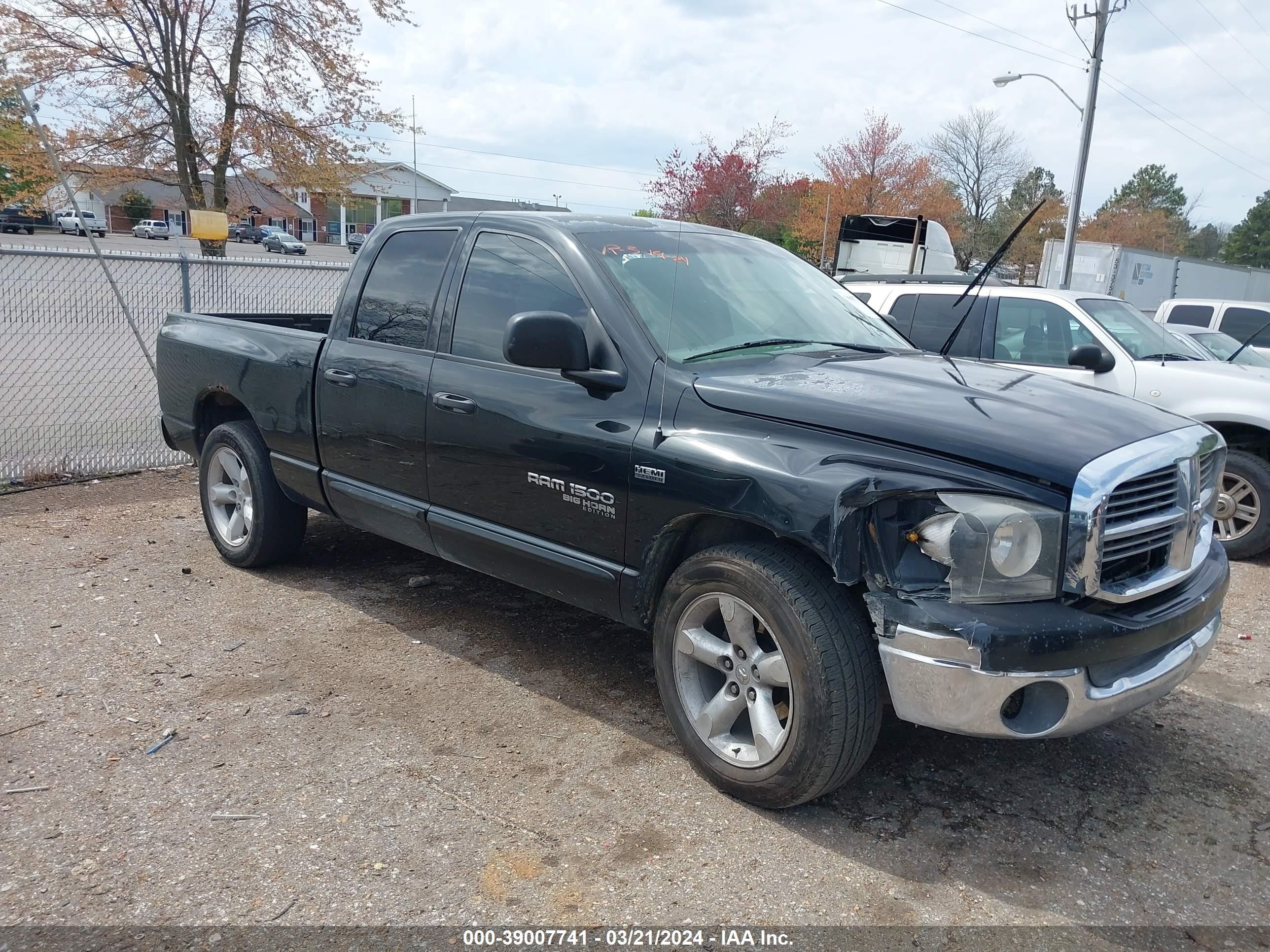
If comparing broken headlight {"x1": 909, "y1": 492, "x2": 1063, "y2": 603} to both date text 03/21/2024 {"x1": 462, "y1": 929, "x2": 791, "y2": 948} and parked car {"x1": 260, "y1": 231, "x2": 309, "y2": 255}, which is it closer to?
date text 03/21/2024 {"x1": 462, "y1": 929, "x2": 791, "y2": 948}

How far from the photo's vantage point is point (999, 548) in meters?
2.78

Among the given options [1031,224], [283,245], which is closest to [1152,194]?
[1031,224]

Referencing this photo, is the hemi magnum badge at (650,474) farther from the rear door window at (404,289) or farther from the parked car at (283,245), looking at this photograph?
A: the parked car at (283,245)

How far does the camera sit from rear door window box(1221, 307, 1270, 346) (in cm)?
1325

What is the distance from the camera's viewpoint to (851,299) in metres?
4.72

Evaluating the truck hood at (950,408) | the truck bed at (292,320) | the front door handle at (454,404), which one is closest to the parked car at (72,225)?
the truck bed at (292,320)

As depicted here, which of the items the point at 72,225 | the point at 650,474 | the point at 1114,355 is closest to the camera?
the point at 650,474

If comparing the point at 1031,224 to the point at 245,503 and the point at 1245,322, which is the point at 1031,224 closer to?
the point at 1245,322

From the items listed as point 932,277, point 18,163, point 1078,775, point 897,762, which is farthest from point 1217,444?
point 18,163

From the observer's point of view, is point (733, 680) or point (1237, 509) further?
point (1237, 509)

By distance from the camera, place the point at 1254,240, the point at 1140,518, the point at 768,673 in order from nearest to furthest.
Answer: the point at 1140,518 → the point at 768,673 → the point at 1254,240

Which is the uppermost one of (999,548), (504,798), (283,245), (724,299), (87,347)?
(283,245)

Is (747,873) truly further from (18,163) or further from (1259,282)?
(1259,282)

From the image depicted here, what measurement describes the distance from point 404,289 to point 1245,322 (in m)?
13.1
